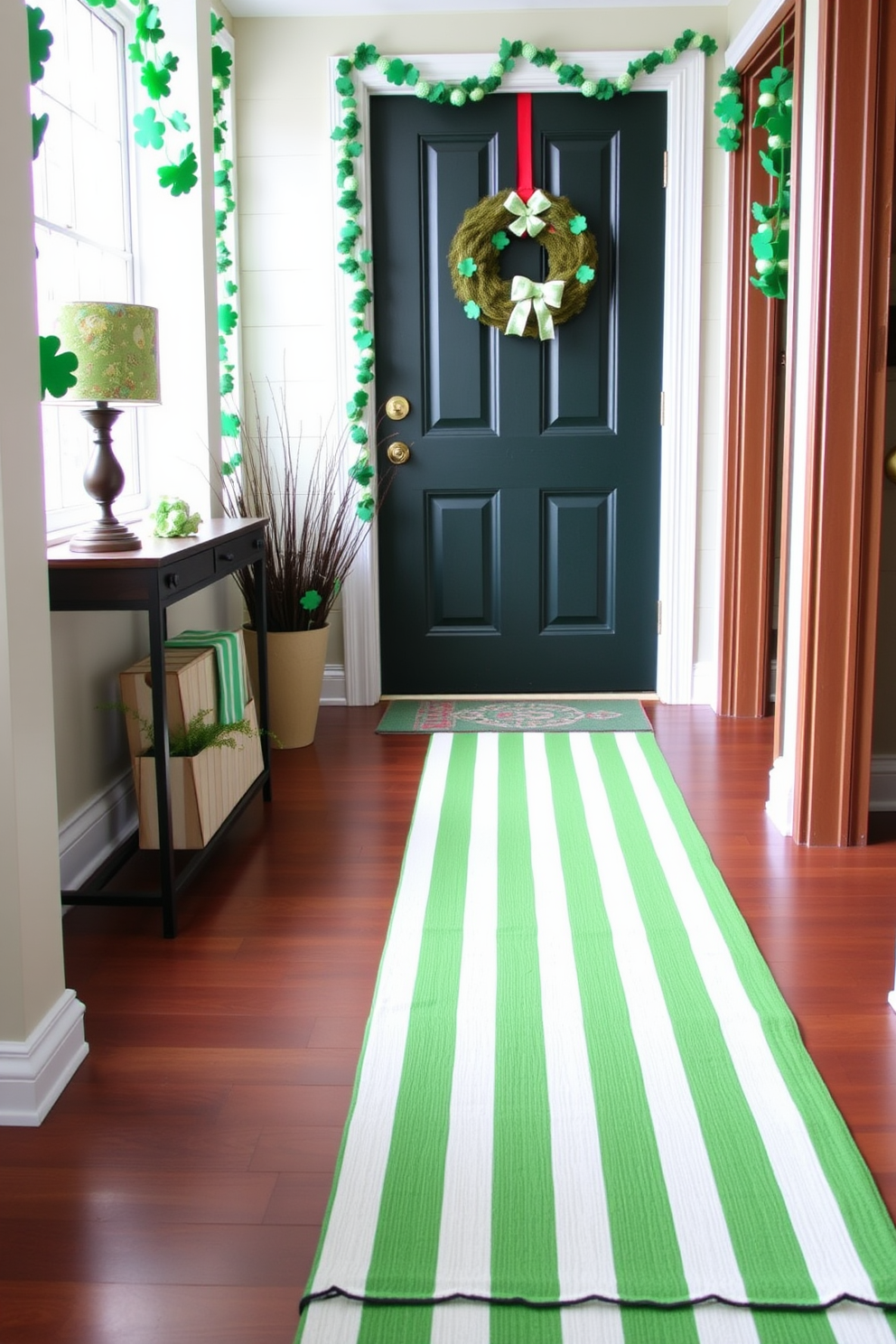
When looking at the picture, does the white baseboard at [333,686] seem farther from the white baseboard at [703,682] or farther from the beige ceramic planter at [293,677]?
the white baseboard at [703,682]

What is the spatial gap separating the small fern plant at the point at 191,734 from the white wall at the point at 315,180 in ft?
6.34

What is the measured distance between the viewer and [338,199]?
454 cm

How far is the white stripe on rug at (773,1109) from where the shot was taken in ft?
5.24

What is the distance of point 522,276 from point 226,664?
6.98 ft

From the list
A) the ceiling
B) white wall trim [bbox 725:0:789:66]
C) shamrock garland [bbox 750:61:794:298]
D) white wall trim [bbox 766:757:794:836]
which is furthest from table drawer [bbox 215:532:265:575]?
white wall trim [bbox 725:0:789:66]

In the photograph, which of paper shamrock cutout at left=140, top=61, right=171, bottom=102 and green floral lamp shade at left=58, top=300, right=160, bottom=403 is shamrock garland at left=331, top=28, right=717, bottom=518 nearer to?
paper shamrock cutout at left=140, top=61, right=171, bottom=102

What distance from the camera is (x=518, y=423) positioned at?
4715 mm

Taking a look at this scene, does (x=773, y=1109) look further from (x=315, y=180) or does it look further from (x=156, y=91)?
(x=315, y=180)

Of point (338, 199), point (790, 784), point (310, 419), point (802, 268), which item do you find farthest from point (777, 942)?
point (338, 199)

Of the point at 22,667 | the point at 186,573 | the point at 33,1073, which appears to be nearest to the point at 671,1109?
the point at 33,1073

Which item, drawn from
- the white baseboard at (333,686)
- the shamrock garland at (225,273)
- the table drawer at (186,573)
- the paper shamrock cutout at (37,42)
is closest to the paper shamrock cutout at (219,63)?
the shamrock garland at (225,273)

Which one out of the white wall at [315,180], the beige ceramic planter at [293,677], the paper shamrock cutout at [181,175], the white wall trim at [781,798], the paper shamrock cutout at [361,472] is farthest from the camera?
the paper shamrock cutout at [361,472]

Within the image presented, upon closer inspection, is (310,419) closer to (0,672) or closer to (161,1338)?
(0,672)

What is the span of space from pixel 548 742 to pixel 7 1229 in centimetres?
273
